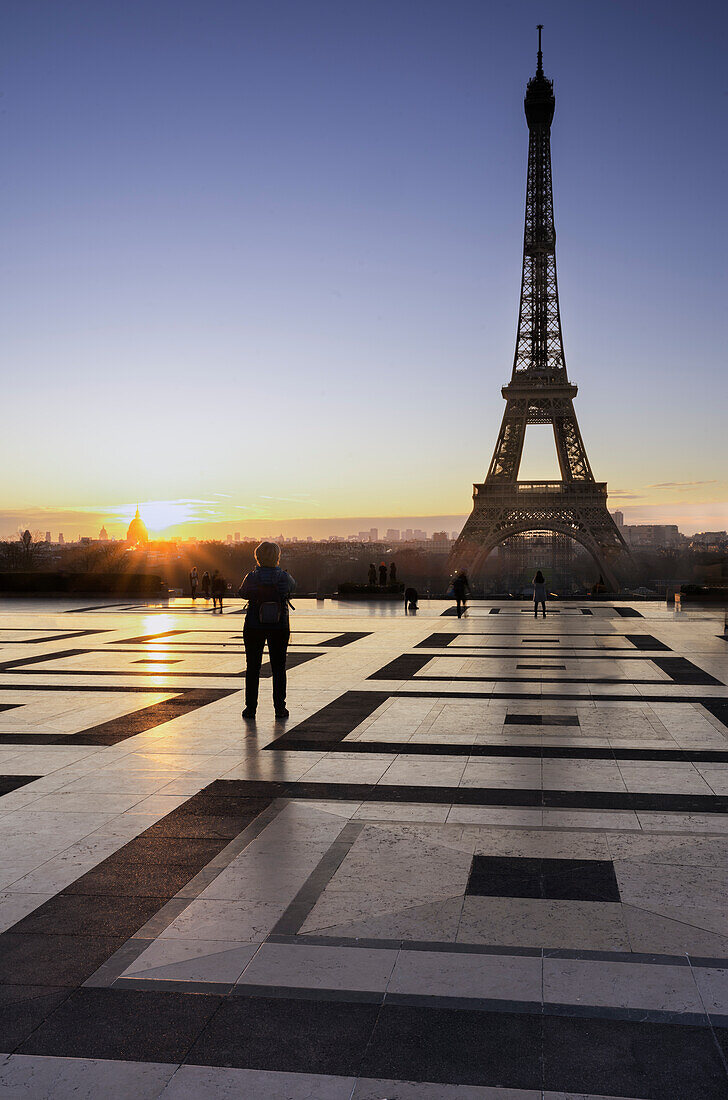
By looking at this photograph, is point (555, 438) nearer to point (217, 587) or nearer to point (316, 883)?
point (217, 587)

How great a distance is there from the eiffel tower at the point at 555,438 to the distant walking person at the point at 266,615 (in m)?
49.0

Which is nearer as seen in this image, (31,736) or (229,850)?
(229,850)

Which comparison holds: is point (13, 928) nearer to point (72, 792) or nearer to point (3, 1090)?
point (3, 1090)

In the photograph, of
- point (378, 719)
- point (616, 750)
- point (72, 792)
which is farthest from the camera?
point (378, 719)

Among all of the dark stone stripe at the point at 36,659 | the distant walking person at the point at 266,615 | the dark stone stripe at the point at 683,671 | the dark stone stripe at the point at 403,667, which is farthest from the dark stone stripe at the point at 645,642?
the dark stone stripe at the point at 36,659

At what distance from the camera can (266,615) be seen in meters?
8.88

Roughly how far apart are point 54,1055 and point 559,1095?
5.72 feet

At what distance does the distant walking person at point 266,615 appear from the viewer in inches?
351

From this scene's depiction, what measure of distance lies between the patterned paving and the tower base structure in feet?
160

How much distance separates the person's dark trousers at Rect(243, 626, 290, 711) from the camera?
8984 millimetres

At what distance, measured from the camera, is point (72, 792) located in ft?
21.1

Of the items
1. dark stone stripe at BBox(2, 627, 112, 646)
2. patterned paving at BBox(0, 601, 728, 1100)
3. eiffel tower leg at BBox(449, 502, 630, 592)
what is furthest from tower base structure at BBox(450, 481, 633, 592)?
patterned paving at BBox(0, 601, 728, 1100)

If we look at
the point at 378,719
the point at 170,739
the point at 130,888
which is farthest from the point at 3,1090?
the point at 378,719

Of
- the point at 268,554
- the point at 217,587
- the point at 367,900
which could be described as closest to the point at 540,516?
the point at 217,587
